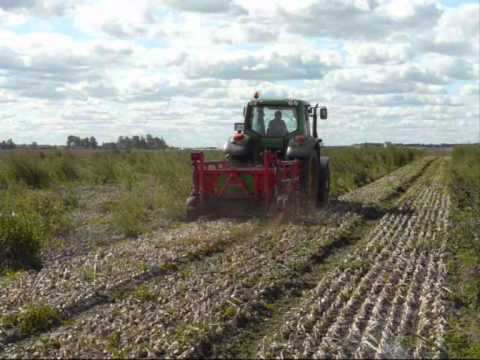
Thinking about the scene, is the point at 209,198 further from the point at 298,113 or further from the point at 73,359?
the point at 73,359

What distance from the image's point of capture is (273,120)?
50.3ft

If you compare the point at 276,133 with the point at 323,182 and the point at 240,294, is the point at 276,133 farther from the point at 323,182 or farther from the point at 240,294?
the point at 240,294

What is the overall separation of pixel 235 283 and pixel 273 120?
8085mm

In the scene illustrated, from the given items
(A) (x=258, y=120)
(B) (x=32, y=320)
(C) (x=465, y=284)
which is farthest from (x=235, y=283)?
(A) (x=258, y=120)

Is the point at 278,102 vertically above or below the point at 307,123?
above

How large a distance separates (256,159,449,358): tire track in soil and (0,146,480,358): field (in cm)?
2

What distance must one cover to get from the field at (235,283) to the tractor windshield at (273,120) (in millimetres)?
1848

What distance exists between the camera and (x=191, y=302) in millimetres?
6812

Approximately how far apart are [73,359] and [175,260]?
367 cm

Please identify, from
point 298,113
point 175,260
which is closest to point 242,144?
point 298,113

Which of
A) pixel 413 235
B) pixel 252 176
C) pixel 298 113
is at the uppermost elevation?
pixel 298 113

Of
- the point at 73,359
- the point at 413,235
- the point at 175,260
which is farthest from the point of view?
the point at 413,235

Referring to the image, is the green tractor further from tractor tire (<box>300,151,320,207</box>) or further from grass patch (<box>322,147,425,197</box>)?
grass patch (<box>322,147,425,197</box>)

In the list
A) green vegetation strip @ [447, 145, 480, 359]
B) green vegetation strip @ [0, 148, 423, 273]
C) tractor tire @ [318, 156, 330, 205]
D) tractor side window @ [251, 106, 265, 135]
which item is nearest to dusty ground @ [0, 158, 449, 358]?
green vegetation strip @ [447, 145, 480, 359]
